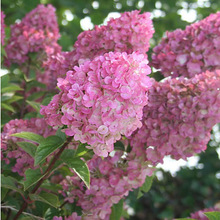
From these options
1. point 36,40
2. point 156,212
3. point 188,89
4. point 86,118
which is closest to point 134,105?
point 86,118

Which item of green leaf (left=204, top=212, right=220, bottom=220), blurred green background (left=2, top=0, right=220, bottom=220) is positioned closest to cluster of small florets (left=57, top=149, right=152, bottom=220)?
green leaf (left=204, top=212, right=220, bottom=220)

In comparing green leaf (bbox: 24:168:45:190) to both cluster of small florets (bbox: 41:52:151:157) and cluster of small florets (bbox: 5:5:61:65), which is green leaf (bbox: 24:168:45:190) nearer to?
cluster of small florets (bbox: 41:52:151:157)

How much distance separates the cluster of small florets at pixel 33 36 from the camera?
1.82 meters

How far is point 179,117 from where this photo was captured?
1.22 m

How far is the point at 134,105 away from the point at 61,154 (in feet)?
0.99

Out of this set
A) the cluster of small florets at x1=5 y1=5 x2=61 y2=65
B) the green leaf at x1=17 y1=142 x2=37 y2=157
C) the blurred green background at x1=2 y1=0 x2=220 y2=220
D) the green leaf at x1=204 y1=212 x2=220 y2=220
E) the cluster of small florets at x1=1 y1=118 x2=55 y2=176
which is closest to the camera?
the green leaf at x1=204 y1=212 x2=220 y2=220

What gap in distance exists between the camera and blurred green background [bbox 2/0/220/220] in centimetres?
297

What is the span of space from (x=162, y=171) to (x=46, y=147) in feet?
8.41

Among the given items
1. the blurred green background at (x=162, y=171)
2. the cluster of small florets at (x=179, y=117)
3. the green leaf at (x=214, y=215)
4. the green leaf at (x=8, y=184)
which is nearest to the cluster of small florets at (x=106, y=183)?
the cluster of small florets at (x=179, y=117)

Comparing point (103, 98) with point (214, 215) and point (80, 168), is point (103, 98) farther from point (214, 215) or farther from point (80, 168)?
point (214, 215)

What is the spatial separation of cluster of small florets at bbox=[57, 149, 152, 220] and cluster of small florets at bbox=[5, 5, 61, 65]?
75 centimetres

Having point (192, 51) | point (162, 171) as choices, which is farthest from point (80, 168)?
point (162, 171)

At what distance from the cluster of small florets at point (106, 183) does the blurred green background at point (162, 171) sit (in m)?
1.65

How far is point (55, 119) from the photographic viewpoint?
96 cm
